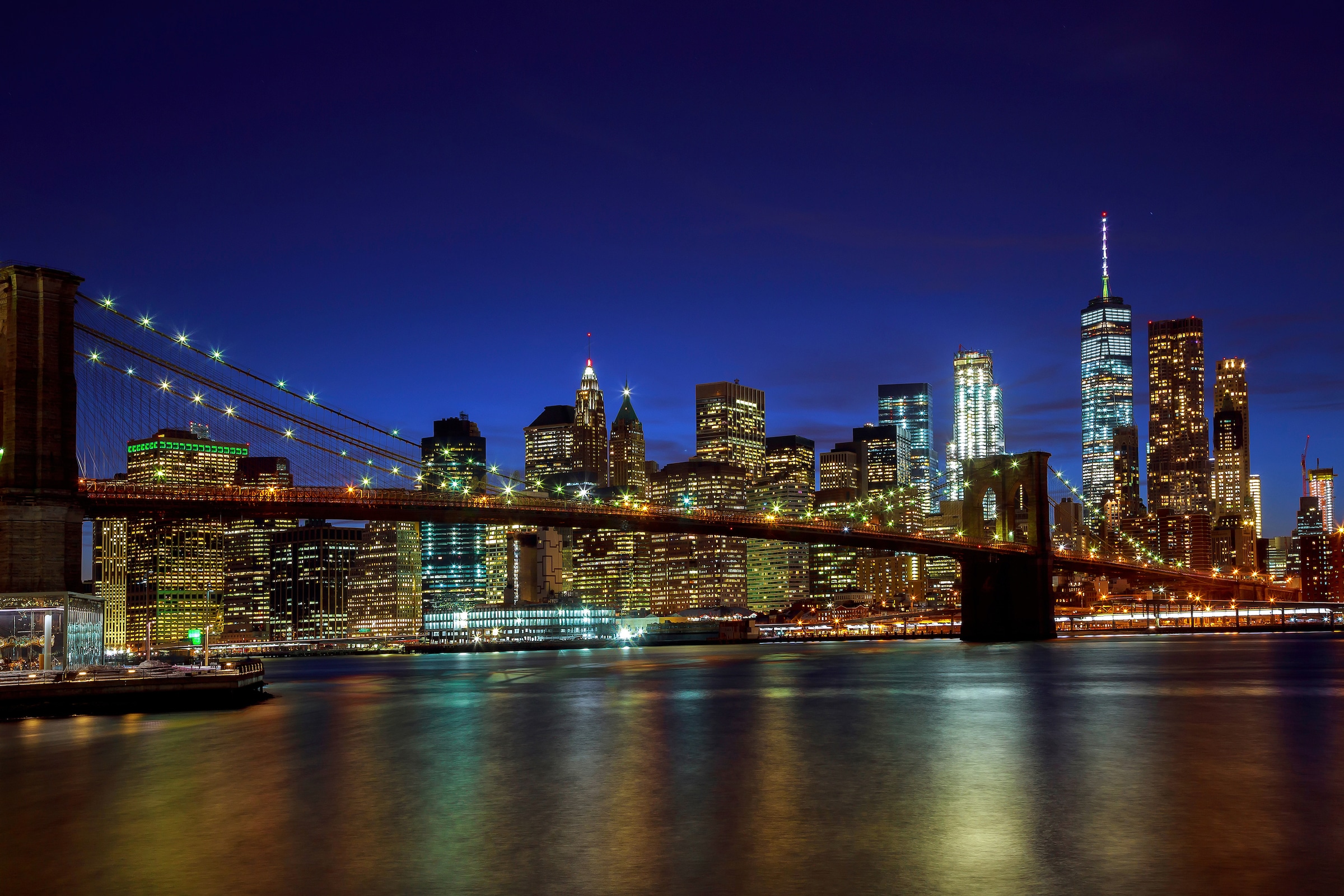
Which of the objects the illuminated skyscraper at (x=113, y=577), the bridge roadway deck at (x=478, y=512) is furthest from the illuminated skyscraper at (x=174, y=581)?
the bridge roadway deck at (x=478, y=512)

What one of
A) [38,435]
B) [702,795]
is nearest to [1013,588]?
[38,435]

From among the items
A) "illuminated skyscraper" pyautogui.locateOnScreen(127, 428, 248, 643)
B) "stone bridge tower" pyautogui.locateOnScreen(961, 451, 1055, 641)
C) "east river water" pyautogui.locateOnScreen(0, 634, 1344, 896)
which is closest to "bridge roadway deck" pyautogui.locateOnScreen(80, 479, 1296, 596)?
"stone bridge tower" pyautogui.locateOnScreen(961, 451, 1055, 641)

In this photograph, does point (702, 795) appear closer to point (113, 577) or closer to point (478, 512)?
point (478, 512)

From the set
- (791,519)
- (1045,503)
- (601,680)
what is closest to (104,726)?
(601,680)

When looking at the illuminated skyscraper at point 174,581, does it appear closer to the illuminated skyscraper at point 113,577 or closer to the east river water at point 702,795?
the illuminated skyscraper at point 113,577

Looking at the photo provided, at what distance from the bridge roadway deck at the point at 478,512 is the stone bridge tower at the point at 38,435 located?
10.9 ft

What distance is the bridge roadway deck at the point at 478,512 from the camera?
5328 cm

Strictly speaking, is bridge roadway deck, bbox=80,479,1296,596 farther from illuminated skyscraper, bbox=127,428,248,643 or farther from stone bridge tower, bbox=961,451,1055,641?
illuminated skyscraper, bbox=127,428,248,643

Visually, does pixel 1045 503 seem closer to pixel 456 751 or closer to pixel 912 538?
pixel 912 538

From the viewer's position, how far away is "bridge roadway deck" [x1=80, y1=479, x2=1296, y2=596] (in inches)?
2098

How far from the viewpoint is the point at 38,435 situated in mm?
44656

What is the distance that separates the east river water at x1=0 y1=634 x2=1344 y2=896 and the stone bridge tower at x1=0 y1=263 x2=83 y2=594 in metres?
7.63

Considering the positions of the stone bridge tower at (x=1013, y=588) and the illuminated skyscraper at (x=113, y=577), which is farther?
the illuminated skyscraper at (x=113, y=577)

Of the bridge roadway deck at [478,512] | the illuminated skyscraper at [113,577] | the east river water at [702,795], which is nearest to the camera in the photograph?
the east river water at [702,795]
